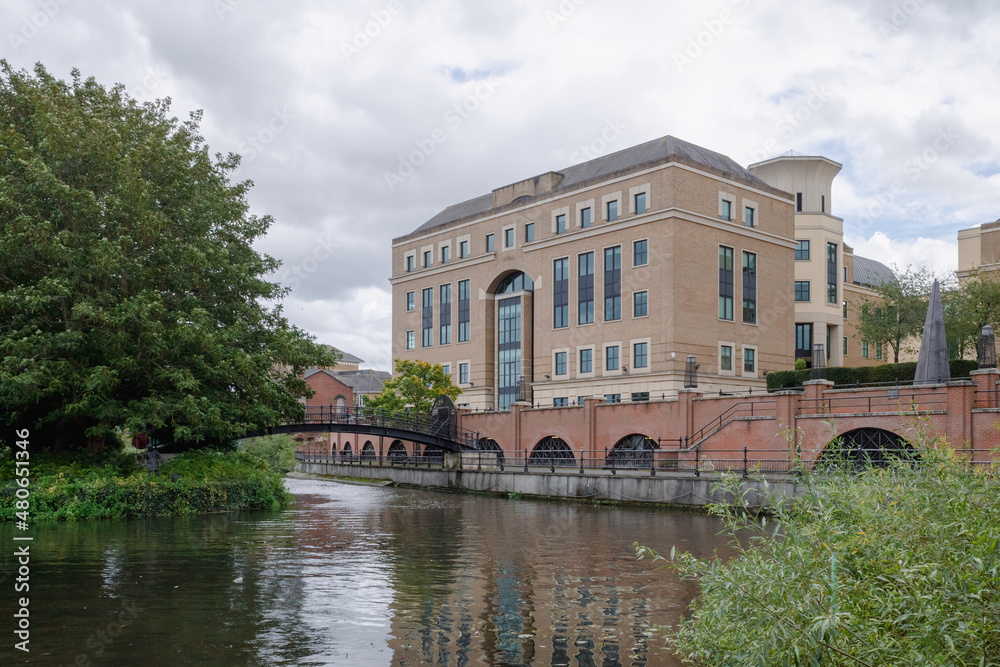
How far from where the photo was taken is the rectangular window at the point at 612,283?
54.5m

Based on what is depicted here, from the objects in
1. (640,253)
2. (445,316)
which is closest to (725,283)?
(640,253)

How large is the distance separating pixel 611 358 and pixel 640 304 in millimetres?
3939

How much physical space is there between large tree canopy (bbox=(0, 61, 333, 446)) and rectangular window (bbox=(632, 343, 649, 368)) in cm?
2674

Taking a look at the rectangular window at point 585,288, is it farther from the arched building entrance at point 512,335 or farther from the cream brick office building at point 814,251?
the cream brick office building at point 814,251

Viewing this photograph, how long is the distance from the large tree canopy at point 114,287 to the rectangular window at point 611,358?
91.0ft

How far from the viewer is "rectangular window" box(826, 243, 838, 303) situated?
61.7 metres

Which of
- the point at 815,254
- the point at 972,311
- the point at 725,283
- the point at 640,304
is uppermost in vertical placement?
the point at 815,254

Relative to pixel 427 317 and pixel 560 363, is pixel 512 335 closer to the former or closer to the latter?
pixel 560 363

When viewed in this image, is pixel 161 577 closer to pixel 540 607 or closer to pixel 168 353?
pixel 540 607

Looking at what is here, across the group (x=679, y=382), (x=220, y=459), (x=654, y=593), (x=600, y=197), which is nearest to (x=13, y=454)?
(x=220, y=459)

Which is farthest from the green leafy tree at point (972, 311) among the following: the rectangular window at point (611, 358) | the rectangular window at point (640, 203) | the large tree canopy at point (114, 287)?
the large tree canopy at point (114, 287)

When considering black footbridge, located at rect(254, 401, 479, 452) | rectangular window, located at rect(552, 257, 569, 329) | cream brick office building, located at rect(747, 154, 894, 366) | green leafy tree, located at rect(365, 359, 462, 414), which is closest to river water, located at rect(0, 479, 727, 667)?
black footbridge, located at rect(254, 401, 479, 452)

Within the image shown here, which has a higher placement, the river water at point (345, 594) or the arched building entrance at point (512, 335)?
the arched building entrance at point (512, 335)

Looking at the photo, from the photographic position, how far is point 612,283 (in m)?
54.9
